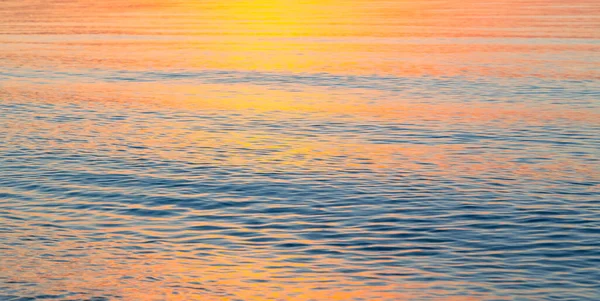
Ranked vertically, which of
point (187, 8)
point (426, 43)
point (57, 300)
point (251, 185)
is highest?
point (187, 8)

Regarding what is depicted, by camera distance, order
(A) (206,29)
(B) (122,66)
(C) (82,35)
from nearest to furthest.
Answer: (B) (122,66), (C) (82,35), (A) (206,29)

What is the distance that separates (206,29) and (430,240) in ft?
185

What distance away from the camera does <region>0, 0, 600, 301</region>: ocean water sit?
49.7 feet

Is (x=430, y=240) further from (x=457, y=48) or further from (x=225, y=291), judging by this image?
(x=457, y=48)

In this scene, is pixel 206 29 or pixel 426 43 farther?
pixel 206 29

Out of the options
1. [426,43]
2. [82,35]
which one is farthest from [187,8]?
[426,43]

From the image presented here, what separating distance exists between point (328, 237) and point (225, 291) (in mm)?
3236

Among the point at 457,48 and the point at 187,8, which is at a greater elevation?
the point at 187,8

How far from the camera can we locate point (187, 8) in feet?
352

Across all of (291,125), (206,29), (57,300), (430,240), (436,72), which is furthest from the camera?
(206,29)

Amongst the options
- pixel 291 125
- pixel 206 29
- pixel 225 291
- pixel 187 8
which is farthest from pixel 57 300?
pixel 187 8

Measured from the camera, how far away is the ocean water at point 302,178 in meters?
15.2

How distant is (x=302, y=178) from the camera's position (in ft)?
71.6

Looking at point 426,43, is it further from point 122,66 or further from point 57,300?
point 57,300
